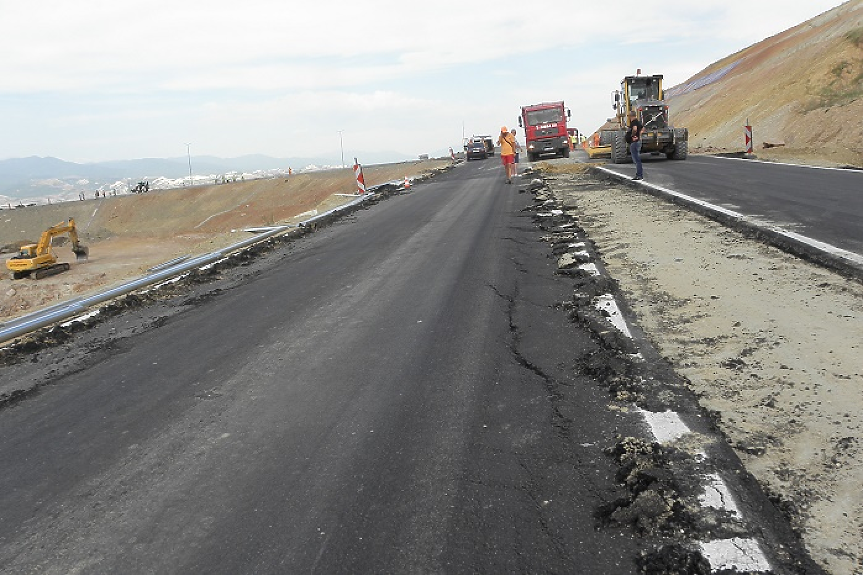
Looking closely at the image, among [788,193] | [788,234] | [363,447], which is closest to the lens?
[363,447]

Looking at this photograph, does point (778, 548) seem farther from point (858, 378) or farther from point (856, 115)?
point (856, 115)

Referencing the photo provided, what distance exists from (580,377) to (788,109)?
3828 cm

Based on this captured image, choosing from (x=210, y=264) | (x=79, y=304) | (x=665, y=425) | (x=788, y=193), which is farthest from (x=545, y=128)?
(x=665, y=425)

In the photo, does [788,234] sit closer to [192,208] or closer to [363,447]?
[363,447]

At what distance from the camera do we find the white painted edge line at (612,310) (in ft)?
17.5

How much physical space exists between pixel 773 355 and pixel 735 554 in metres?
2.36

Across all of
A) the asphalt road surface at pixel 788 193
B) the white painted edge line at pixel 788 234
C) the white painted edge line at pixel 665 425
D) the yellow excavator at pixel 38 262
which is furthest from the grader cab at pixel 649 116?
the white painted edge line at pixel 665 425

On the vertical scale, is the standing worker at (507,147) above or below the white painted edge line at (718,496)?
above

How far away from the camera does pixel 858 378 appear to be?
3.88m

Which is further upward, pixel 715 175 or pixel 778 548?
pixel 715 175

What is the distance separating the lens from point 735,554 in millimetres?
2441

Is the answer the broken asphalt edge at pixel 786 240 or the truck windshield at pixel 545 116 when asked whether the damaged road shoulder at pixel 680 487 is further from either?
the truck windshield at pixel 545 116

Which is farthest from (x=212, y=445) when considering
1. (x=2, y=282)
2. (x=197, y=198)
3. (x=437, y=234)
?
(x=197, y=198)

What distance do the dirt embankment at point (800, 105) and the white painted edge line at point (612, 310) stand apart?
18415mm
